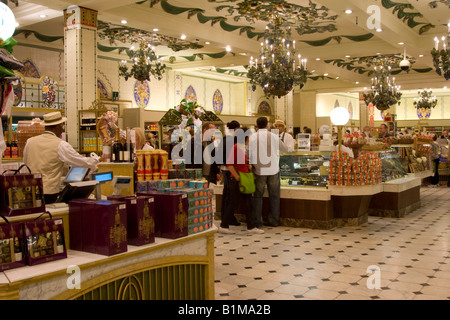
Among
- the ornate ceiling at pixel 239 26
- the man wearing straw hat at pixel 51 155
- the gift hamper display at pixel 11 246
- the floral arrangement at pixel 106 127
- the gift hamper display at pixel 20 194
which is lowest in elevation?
the gift hamper display at pixel 11 246

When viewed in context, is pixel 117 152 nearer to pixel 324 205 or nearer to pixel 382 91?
pixel 324 205

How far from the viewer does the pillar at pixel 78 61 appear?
8938mm

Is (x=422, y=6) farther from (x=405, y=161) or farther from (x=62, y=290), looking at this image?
(x=62, y=290)

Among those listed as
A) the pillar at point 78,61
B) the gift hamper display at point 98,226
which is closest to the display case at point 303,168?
the pillar at point 78,61

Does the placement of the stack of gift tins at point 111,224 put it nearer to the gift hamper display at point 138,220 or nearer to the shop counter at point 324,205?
the gift hamper display at point 138,220

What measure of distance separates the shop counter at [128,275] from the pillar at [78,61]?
6.26 meters

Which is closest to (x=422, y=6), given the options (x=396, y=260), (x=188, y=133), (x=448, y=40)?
(x=448, y=40)

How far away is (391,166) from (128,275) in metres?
6.93

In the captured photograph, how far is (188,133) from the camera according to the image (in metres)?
9.08

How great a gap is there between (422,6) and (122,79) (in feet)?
29.8

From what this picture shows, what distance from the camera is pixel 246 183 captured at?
705 centimetres

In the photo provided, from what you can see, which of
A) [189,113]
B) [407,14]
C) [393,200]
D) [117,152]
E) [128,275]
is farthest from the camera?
[407,14]

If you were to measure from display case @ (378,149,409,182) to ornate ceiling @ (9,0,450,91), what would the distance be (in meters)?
2.91

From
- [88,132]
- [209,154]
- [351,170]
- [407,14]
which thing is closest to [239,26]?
[407,14]
